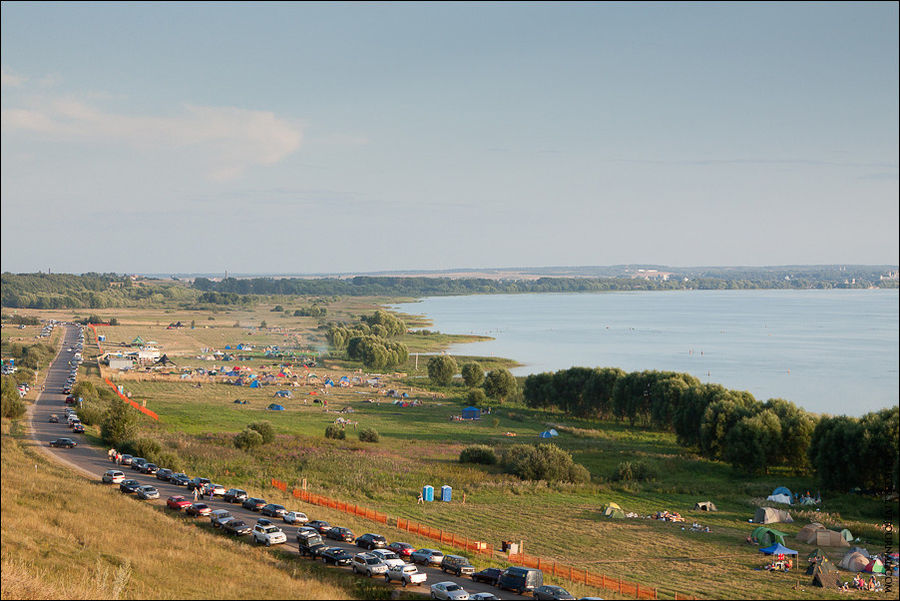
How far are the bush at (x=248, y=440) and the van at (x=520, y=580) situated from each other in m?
25.3

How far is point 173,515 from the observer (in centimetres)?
2353

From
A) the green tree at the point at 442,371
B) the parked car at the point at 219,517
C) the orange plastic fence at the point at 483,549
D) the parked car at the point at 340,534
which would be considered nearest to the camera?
the orange plastic fence at the point at 483,549

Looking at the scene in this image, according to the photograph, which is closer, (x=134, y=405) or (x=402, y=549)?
(x=402, y=549)

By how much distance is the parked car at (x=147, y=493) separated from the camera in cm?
2591

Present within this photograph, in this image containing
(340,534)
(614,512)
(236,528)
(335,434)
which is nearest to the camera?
(236,528)

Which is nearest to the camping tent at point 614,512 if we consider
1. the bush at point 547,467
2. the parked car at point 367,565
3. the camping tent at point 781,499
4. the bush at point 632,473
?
the bush at point 547,467

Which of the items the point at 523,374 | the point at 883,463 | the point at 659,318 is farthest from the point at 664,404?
the point at 659,318

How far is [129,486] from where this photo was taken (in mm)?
26859

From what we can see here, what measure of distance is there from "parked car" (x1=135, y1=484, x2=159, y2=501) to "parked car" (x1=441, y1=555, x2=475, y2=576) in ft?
39.7

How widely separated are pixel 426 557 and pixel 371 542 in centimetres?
217

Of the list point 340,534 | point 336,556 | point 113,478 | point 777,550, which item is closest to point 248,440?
point 113,478

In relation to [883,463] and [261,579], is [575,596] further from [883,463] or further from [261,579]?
[883,463]

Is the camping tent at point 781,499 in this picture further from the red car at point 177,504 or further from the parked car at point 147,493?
the parked car at point 147,493

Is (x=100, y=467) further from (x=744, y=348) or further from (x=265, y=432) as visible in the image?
(x=744, y=348)
